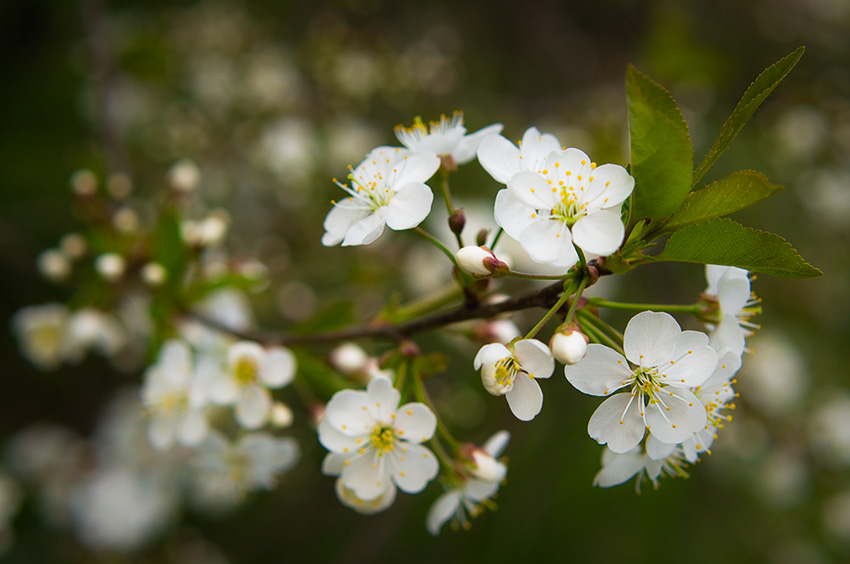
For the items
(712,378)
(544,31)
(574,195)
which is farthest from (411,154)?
(544,31)

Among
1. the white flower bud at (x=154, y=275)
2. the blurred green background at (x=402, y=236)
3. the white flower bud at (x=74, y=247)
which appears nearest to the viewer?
the white flower bud at (x=154, y=275)

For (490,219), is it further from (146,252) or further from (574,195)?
(574,195)

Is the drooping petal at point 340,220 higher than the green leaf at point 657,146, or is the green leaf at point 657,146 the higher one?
the green leaf at point 657,146

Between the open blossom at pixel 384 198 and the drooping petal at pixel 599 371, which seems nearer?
the drooping petal at pixel 599 371

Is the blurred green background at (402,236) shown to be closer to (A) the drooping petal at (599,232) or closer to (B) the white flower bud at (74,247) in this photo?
(B) the white flower bud at (74,247)

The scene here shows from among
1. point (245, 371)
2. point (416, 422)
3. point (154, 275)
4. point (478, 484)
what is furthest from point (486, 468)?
point (154, 275)

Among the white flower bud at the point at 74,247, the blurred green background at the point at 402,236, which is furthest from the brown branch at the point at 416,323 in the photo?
the blurred green background at the point at 402,236
